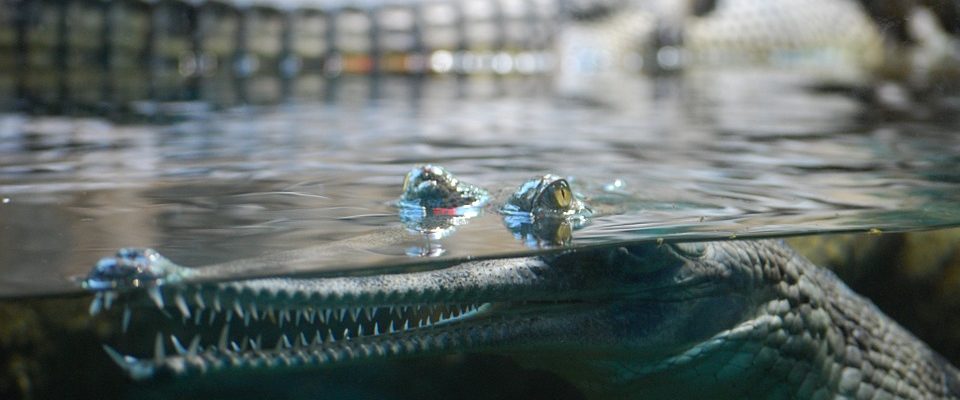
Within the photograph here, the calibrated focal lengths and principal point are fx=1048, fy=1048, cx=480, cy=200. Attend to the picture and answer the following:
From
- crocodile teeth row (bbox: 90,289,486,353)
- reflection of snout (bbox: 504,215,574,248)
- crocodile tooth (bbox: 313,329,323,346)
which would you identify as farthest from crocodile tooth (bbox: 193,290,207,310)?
reflection of snout (bbox: 504,215,574,248)

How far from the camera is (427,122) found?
448 cm

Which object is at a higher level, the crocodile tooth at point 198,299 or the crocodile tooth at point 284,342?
the crocodile tooth at point 198,299

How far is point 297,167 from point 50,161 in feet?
2.41

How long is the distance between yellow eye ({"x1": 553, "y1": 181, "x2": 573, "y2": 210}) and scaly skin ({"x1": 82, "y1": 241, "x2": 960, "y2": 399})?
189 mm

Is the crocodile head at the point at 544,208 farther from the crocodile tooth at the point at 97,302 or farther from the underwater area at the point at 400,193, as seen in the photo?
the crocodile tooth at the point at 97,302

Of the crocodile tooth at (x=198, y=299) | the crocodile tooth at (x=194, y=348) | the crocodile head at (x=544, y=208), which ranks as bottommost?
the crocodile tooth at (x=194, y=348)

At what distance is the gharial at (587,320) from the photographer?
5.27ft

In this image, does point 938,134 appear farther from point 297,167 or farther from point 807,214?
point 297,167

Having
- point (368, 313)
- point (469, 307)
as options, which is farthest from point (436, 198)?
point (368, 313)

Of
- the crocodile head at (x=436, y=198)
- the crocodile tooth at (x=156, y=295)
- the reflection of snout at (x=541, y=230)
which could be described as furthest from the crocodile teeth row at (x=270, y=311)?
the crocodile head at (x=436, y=198)

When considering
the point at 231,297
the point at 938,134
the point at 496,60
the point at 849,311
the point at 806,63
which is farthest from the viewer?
the point at 806,63

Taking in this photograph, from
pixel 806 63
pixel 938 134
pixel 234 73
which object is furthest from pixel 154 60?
pixel 806 63

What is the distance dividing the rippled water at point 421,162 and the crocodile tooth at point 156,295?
0.15 m

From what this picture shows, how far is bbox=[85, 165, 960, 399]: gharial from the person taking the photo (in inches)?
63.3
